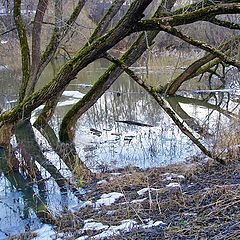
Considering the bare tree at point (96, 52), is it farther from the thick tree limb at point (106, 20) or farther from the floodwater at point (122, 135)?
the floodwater at point (122, 135)

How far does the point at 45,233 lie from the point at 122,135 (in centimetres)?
595

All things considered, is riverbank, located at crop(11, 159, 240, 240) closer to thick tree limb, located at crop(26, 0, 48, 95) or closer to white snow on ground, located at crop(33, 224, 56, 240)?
white snow on ground, located at crop(33, 224, 56, 240)

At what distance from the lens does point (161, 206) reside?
5461 mm

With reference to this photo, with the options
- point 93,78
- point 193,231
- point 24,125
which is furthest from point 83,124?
point 93,78

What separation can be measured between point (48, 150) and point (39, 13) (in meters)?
3.33

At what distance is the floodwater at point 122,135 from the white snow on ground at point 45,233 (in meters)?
0.19

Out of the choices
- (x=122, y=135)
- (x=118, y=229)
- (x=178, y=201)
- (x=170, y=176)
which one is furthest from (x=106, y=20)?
(x=118, y=229)

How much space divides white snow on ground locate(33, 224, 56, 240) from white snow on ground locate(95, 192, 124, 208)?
89 cm

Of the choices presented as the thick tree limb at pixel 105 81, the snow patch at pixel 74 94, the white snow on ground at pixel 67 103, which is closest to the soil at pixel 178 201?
the thick tree limb at pixel 105 81

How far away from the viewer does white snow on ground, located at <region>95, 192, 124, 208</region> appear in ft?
20.7

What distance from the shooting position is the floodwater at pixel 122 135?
6.84 m

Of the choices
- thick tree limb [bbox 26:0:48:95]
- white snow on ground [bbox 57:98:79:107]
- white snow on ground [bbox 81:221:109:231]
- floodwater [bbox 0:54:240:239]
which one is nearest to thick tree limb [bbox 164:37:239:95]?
floodwater [bbox 0:54:240:239]

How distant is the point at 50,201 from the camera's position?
6.86 m

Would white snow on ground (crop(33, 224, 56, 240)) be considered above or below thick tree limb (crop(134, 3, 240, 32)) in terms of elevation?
below
